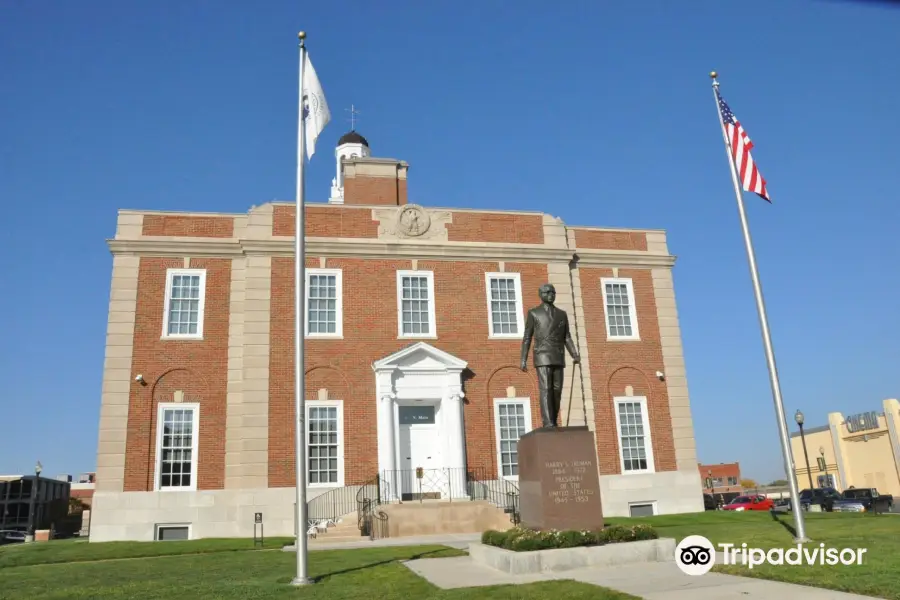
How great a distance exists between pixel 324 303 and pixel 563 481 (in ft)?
46.5

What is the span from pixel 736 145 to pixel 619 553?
394 inches

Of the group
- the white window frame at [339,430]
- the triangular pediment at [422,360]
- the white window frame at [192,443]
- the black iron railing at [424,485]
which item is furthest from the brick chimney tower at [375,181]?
the black iron railing at [424,485]

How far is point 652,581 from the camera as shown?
32.6ft

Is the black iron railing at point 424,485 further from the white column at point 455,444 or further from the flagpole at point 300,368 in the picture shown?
the flagpole at point 300,368

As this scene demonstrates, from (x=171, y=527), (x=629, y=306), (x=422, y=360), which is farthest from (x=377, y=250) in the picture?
(x=171, y=527)

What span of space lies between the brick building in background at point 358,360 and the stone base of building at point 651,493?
0.07 meters

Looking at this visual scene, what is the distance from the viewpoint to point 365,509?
21.6m

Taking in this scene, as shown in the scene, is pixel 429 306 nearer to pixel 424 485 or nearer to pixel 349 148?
pixel 424 485

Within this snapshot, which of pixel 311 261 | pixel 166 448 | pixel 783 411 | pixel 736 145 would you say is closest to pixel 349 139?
pixel 311 261

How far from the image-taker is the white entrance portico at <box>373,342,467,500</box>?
2309 cm

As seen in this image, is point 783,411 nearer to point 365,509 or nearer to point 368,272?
point 365,509

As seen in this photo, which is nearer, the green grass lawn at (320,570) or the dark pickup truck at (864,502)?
the green grass lawn at (320,570)

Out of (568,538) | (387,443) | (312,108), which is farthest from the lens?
(387,443)

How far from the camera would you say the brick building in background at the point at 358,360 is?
22.6 m
